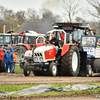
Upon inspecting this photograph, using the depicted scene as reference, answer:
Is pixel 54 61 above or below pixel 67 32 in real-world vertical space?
below

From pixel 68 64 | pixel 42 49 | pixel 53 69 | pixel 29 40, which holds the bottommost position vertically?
pixel 53 69

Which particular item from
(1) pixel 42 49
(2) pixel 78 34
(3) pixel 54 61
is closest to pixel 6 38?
(2) pixel 78 34

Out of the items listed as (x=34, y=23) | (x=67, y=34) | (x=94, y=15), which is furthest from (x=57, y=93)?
(x=34, y=23)

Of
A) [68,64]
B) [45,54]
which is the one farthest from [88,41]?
[45,54]

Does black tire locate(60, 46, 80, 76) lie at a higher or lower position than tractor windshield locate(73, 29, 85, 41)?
lower

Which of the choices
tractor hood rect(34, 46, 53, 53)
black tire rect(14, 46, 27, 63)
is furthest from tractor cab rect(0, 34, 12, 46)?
tractor hood rect(34, 46, 53, 53)

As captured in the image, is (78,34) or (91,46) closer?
(91,46)

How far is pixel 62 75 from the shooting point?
53.8ft

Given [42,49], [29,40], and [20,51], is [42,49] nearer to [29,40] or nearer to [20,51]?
[20,51]

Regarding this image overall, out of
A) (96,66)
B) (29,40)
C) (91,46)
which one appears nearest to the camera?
(96,66)

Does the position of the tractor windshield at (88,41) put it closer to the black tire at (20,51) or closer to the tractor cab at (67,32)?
the tractor cab at (67,32)

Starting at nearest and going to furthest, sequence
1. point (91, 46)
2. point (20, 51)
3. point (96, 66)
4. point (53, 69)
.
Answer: point (53, 69) → point (96, 66) → point (91, 46) → point (20, 51)

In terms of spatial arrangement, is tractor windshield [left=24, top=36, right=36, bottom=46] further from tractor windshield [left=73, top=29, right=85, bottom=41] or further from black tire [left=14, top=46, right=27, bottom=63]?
tractor windshield [left=73, top=29, right=85, bottom=41]

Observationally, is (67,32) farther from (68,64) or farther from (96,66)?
(68,64)
